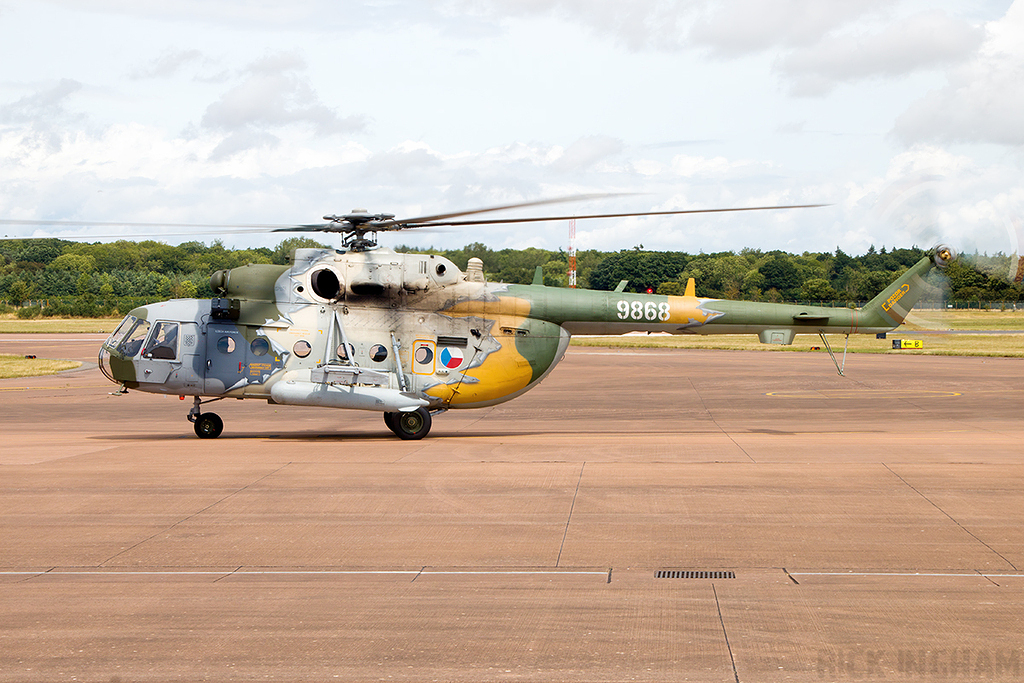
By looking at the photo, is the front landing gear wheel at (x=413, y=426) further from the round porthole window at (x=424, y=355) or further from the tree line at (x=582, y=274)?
the tree line at (x=582, y=274)

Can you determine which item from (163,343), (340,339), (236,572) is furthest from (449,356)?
(236,572)

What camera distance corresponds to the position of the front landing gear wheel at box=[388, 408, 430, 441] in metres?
18.3

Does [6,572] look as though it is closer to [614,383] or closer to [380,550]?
[380,550]

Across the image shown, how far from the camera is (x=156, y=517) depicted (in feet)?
35.6

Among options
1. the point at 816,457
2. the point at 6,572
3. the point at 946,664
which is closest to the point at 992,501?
the point at 816,457

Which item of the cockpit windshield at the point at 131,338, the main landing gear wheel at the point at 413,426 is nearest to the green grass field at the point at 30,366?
the cockpit windshield at the point at 131,338

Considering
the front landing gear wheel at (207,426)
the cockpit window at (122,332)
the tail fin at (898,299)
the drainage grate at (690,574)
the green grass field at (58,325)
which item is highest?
the tail fin at (898,299)

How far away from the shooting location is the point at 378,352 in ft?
59.4

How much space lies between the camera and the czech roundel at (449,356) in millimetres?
18375

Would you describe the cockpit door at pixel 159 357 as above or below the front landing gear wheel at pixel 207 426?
above

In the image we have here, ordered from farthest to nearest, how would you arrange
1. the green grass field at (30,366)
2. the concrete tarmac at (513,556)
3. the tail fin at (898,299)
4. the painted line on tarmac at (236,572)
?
1. the green grass field at (30,366)
2. the tail fin at (898,299)
3. the painted line on tarmac at (236,572)
4. the concrete tarmac at (513,556)

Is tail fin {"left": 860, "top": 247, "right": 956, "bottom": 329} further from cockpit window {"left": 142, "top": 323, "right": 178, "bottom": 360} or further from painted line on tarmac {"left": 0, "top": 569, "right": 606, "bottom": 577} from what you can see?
cockpit window {"left": 142, "top": 323, "right": 178, "bottom": 360}

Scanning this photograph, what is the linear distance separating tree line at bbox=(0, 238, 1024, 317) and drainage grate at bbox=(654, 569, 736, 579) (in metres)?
42.6

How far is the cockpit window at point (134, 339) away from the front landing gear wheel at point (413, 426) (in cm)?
552
